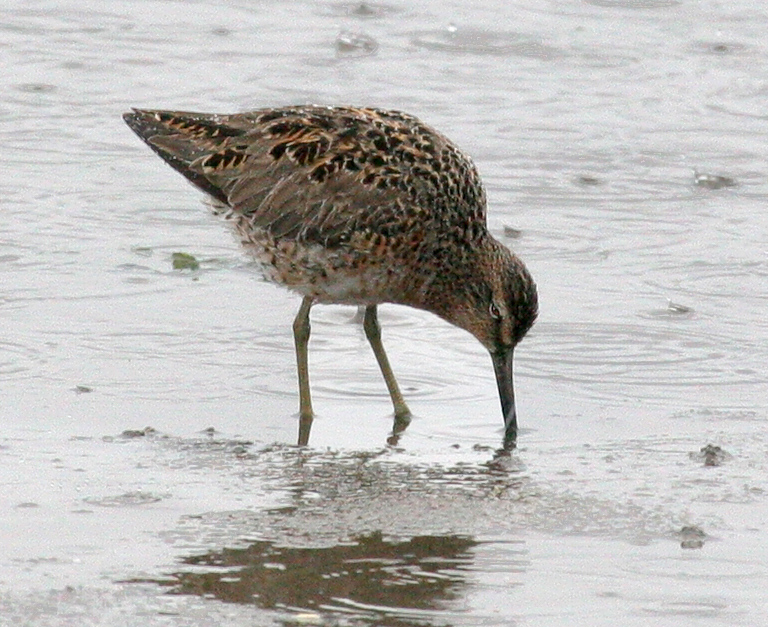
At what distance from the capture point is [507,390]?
24.0ft

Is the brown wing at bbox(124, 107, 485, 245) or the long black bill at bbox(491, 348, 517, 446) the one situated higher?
the brown wing at bbox(124, 107, 485, 245)

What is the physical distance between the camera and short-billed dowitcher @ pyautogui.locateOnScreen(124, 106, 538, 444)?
7684mm

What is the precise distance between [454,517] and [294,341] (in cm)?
216

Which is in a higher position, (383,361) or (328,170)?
(328,170)

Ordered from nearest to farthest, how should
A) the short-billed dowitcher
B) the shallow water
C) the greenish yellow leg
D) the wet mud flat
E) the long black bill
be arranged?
the wet mud flat → the shallow water → the long black bill → the greenish yellow leg → the short-billed dowitcher

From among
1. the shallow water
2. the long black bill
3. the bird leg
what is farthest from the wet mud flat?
the bird leg

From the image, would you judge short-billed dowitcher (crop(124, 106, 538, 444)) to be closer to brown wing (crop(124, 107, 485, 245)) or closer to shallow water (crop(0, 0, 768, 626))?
brown wing (crop(124, 107, 485, 245))

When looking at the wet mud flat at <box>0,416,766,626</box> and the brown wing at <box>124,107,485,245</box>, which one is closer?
the wet mud flat at <box>0,416,766,626</box>

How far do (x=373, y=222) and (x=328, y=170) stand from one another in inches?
14.0

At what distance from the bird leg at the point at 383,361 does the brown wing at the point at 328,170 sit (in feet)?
1.27

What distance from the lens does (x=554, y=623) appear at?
5133mm

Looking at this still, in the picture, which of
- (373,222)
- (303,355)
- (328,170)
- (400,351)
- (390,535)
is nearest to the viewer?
(390,535)

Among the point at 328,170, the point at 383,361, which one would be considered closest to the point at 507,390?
the point at 383,361

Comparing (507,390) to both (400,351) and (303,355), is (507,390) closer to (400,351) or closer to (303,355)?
(303,355)
